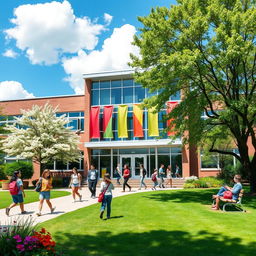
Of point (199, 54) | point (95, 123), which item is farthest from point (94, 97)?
point (199, 54)

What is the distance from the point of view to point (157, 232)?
7492 millimetres

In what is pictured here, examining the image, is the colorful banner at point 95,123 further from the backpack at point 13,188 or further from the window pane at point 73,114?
the backpack at point 13,188

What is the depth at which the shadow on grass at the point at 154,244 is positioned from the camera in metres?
5.86

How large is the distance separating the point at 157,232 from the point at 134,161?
73.0 feet

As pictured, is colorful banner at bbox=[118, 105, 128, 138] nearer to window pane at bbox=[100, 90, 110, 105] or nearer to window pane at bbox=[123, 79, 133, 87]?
window pane at bbox=[100, 90, 110, 105]

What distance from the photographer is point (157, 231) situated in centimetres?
760

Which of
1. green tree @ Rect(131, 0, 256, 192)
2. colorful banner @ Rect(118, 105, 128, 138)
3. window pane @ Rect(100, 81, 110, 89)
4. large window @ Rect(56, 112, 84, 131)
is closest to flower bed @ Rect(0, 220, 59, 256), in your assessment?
green tree @ Rect(131, 0, 256, 192)

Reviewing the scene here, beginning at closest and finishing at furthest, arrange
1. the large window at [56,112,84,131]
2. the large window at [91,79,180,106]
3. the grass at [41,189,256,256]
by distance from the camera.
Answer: the grass at [41,189,256,256] → the large window at [91,79,180,106] → the large window at [56,112,84,131]

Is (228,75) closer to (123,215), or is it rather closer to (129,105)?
(123,215)

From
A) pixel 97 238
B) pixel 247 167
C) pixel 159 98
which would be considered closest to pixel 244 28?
pixel 159 98

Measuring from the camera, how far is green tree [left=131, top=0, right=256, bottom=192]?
12.4m

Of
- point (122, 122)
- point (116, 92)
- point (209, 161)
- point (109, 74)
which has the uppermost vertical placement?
point (109, 74)

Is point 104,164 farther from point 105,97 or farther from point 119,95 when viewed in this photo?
point 119,95

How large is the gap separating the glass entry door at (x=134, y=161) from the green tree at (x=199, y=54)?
13395 mm
